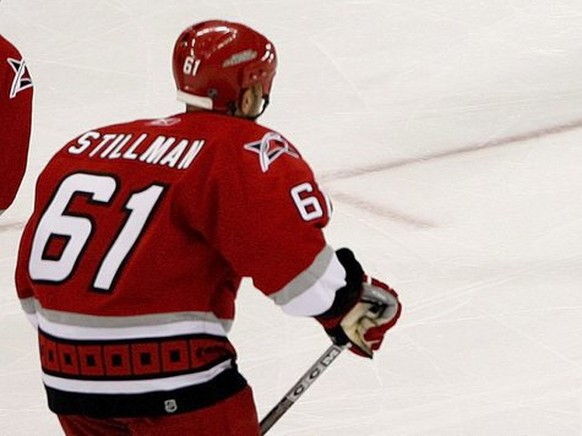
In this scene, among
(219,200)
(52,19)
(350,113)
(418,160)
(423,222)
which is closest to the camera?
(219,200)

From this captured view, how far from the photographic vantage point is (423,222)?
11.7 ft

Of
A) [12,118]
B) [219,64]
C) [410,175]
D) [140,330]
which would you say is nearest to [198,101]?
[219,64]

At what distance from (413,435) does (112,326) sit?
1008 mm

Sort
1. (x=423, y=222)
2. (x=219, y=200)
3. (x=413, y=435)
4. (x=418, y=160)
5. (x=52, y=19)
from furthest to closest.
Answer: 1. (x=52, y=19)
2. (x=418, y=160)
3. (x=423, y=222)
4. (x=413, y=435)
5. (x=219, y=200)

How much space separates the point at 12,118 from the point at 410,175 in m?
1.37

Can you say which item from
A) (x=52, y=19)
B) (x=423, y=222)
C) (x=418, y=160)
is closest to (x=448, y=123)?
(x=418, y=160)

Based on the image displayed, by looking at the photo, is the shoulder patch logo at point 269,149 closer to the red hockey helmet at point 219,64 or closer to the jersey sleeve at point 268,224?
the jersey sleeve at point 268,224

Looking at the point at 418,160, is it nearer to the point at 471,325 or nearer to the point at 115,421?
the point at 471,325

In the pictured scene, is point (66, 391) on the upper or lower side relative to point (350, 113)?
upper

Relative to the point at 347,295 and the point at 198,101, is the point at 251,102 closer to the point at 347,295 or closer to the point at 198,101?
the point at 198,101

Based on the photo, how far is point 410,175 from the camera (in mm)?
3846

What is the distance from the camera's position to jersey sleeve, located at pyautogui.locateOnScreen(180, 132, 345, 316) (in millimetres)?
1795

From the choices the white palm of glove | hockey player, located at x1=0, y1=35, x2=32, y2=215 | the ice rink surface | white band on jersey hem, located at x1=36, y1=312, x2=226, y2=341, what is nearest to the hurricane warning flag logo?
hockey player, located at x1=0, y1=35, x2=32, y2=215

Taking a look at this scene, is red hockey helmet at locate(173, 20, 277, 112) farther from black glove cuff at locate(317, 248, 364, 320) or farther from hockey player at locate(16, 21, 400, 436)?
black glove cuff at locate(317, 248, 364, 320)
